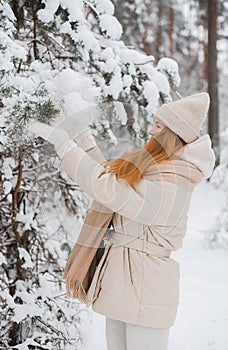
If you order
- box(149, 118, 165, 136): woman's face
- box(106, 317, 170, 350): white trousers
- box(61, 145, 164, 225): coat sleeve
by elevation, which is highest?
box(149, 118, 165, 136): woman's face

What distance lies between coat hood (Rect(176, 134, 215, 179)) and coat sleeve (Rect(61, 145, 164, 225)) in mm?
156

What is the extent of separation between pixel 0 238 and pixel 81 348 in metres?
0.79

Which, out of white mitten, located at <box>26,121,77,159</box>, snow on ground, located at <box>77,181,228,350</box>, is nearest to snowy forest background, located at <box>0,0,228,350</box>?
white mitten, located at <box>26,121,77,159</box>

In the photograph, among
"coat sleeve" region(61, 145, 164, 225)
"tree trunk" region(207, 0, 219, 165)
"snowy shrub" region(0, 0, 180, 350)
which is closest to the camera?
"coat sleeve" region(61, 145, 164, 225)

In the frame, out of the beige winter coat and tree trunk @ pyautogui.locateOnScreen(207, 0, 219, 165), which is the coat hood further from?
tree trunk @ pyautogui.locateOnScreen(207, 0, 219, 165)

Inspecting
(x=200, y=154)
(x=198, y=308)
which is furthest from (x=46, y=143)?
(x=198, y=308)

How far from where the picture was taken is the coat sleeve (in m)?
1.82

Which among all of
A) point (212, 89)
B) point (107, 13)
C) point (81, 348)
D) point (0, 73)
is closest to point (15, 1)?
point (107, 13)

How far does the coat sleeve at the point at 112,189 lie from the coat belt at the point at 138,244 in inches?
5.2

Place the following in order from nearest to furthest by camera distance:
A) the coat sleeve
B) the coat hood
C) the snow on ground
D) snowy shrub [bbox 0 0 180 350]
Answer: the coat sleeve < the coat hood < snowy shrub [bbox 0 0 180 350] < the snow on ground

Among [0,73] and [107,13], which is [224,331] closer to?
[107,13]

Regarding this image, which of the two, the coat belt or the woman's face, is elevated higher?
the woman's face

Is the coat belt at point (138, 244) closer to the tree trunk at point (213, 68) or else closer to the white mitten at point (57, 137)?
the white mitten at point (57, 137)

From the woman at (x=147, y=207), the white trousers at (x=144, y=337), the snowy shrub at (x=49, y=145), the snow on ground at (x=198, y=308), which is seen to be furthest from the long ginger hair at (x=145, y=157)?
the snow on ground at (x=198, y=308)
